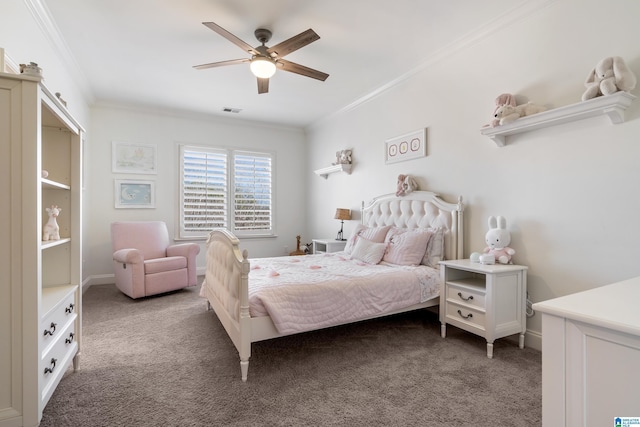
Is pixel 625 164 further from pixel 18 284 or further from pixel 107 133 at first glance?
pixel 107 133

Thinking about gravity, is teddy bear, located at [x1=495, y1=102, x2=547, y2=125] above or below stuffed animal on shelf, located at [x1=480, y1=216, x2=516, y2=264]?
above

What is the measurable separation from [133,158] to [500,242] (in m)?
5.31

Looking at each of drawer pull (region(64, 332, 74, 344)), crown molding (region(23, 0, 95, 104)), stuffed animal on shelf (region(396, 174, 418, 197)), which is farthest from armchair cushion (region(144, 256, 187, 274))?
stuffed animal on shelf (region(396, 174, 418, 197))

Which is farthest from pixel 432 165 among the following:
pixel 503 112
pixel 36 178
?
pixel 36 178

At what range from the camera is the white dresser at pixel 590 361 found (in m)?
0.82

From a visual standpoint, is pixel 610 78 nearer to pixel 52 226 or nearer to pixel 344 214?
pixel 344 214

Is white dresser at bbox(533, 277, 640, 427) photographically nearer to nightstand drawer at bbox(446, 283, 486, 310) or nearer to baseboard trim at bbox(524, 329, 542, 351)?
nightstand drawer at bbox(446, 283, 486, 310)

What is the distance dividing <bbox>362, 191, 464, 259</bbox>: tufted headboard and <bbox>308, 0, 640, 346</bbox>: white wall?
120 mm

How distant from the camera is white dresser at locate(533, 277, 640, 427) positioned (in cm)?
82

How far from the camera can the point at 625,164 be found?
6.74 feet

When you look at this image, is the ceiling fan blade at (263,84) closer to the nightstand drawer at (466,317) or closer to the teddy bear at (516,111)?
the teddy bear at (516,111)

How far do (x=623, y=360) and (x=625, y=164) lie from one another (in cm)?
189

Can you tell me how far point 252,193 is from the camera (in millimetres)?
5879

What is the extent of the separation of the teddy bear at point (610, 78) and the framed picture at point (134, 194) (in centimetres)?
558
